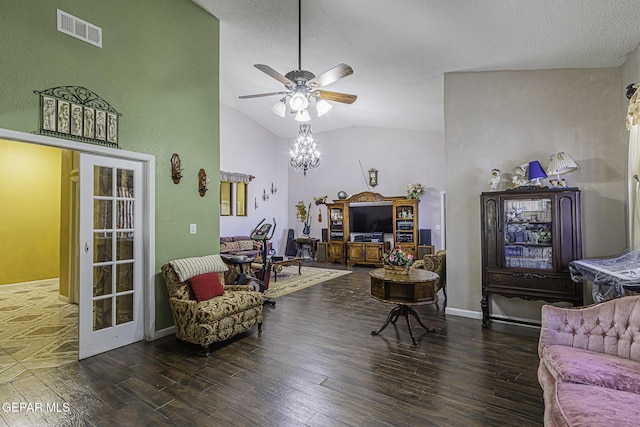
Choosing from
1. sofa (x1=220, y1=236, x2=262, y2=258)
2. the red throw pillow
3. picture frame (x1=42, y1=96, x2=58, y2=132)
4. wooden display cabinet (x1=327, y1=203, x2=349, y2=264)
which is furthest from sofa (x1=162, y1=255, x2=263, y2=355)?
wooden display cabinet (x1=327, y1=203, x2=349, y2=264)

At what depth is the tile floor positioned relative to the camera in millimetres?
2982

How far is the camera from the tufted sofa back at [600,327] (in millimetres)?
2078

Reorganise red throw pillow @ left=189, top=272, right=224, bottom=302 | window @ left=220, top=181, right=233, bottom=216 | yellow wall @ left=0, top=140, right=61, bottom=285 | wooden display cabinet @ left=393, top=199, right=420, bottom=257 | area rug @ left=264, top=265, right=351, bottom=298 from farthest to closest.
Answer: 1. window @ left=220, top=181, right=233, bottom=216
2. wooden display cabinet @ left=393, top=199, right=420, bottom=257
3. yellow wall @ left=0, top=140, right=61, bottom=285
4. area rug @ left=264, top=265, right=351, bottom=298
5. red throw pillow @ left=189, top=272, right=224, bottom=302

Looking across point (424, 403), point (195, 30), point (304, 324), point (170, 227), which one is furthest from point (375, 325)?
point (195, 30)

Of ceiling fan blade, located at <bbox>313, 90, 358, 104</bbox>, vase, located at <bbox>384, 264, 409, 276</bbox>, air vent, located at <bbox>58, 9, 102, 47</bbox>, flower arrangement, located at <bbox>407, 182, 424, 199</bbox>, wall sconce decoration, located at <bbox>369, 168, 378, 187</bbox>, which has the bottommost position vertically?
vase, located at <bbox>384, 264, 409, 276</bbox>

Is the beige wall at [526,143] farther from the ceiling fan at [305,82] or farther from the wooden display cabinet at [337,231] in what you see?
the wooden display cabinet at [337,231]

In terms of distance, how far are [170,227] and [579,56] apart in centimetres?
506

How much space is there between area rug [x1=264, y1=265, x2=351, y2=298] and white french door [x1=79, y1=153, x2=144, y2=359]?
242 centimetres

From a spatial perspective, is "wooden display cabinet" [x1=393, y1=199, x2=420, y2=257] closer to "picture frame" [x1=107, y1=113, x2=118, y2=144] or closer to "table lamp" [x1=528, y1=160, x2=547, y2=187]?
"table lamp" [x1=528, y1=160, x2=547, y2=187]

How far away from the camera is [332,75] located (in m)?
3.28

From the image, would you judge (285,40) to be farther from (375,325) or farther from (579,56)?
(375,325)

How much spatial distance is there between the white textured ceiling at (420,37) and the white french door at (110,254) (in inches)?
98.4

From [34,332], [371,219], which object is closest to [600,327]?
[34,332]

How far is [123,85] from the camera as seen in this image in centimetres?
335
